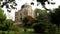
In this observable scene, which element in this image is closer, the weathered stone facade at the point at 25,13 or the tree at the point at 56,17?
the tree at the point at 56,17

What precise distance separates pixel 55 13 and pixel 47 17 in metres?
1.90

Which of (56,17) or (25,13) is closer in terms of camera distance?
(56,17)

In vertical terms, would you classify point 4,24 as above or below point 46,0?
below

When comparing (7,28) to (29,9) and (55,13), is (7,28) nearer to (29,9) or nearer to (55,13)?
(55,13)

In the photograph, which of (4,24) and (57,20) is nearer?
(4,24)

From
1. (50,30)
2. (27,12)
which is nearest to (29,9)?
(27,12)

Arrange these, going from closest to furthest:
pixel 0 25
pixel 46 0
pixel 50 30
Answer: pixel 46 0
pixel 50 30
pixel 0 25

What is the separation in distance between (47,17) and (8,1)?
36.4m

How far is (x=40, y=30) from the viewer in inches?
1485

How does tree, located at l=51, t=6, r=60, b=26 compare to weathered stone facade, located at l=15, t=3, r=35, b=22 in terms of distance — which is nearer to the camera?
tree, located at l=51, t=6, r=60, b=26

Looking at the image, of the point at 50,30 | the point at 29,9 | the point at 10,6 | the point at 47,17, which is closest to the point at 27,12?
the point at 29,9

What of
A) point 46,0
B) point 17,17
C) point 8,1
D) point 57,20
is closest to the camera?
point 46,0

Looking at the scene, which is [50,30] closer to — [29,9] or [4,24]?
[4,24]

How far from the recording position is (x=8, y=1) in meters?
5.53
